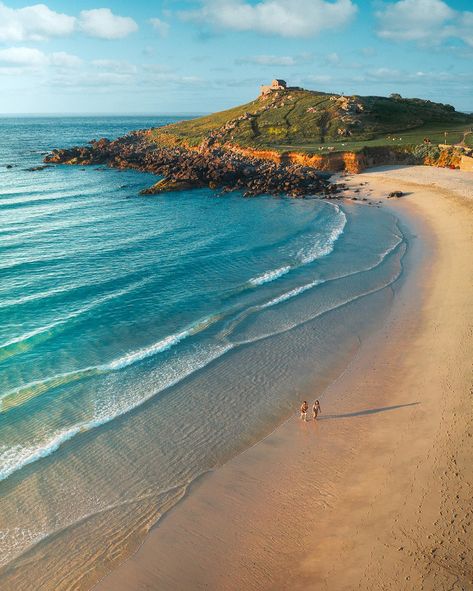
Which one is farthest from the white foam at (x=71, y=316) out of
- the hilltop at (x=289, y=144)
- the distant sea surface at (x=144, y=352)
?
the hilltop at (x=289, y=144)

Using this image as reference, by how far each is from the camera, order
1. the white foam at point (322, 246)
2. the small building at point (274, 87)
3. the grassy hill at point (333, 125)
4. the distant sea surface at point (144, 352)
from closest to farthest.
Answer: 1. the distant sea surface at point (144, 352)
2. the white foam at point (322, 246)
3. the grassy hill at point (333, 125)
4. the small building at point (274, 87)

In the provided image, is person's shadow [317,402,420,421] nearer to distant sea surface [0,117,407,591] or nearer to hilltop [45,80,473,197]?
distant sea surface [0,117,407,591]

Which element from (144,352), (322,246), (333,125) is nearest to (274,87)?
(333,125)

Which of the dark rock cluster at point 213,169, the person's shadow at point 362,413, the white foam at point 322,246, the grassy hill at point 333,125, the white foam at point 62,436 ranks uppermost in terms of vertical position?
the grassy hill at point 333,125

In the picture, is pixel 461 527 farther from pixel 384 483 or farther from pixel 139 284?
pixel 139 284

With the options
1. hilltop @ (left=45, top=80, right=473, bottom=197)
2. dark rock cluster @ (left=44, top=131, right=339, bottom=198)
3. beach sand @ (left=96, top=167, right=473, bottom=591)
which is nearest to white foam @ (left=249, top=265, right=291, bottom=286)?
beach sand @ (left=96, top=167, right=473, bottom=591)

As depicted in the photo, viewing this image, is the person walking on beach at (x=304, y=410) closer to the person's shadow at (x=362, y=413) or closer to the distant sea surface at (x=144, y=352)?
the person's shadow at (x=362, y=413)

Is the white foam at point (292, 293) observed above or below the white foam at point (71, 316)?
above
